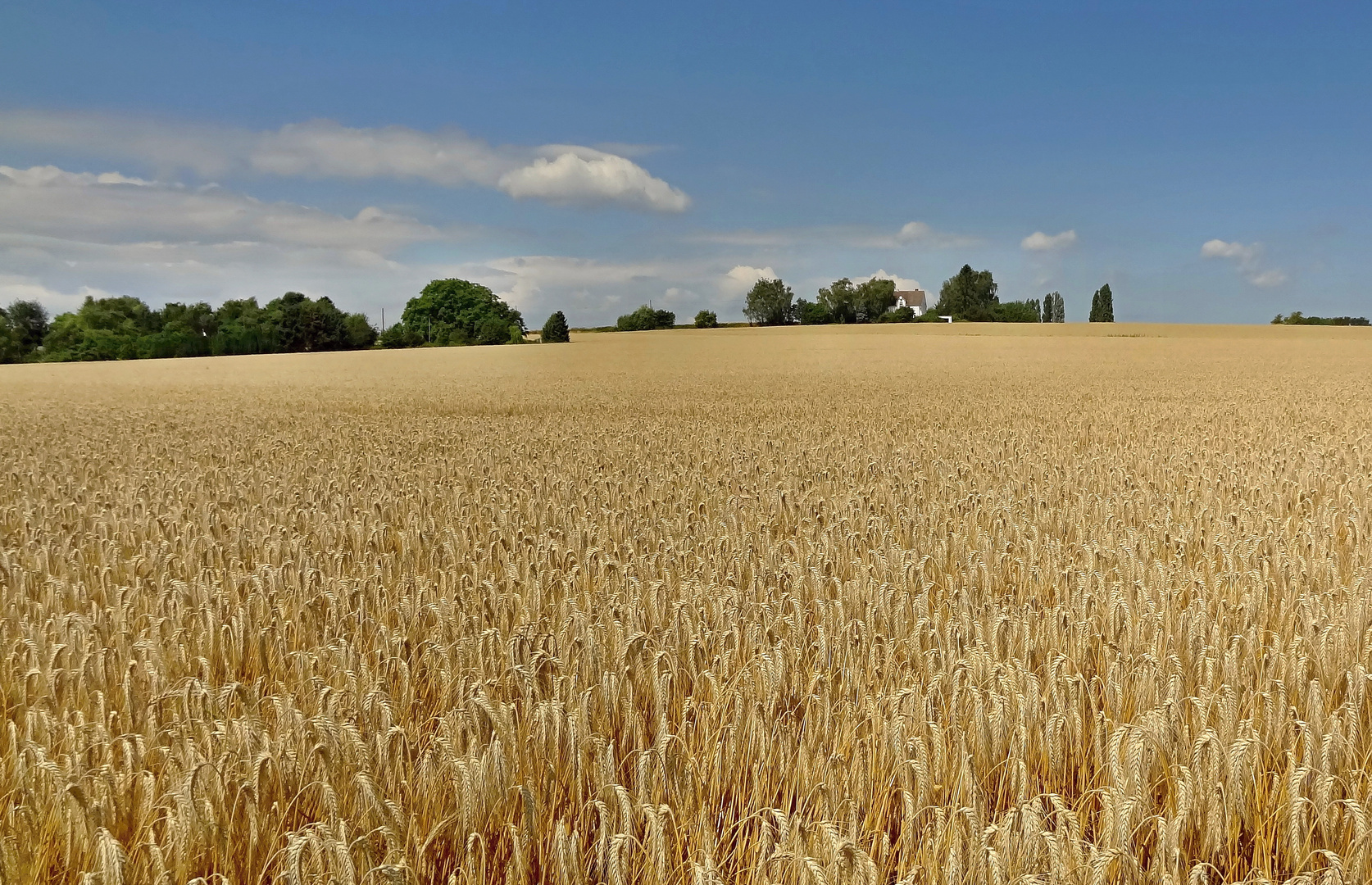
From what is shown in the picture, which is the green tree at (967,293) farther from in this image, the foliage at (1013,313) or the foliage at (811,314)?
the foliage at (811,314)

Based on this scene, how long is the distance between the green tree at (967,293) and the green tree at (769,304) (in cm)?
2437

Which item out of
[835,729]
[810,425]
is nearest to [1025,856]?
[835,729]

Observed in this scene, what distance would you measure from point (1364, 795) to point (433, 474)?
6971 mm

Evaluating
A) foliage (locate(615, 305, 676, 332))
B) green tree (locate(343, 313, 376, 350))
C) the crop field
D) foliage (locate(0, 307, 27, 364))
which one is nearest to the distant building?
foliage (locate(615, 305, 676, 332))

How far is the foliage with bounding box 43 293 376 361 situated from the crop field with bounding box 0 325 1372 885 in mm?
69621

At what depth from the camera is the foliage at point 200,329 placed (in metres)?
69.4

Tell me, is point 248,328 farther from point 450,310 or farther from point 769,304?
point 769,304

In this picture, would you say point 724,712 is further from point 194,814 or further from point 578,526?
point 578,526

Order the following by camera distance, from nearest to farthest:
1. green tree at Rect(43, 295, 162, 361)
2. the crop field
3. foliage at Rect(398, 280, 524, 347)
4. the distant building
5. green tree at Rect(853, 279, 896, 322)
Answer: the crop field → green tree at Rect(43, 295, 162, 361) → foliage at Rect(398, 280, 524, 347) → green tree at Rect(853, 279, 896, 322) → the distant building

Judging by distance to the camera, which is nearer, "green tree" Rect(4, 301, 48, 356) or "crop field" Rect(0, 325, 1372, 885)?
"crop field" Rect(0, 325, 1372, 885)

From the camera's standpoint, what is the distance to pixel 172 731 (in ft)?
8.29

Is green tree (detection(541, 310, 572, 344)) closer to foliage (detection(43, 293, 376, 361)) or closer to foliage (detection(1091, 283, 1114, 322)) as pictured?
foliage (detection(43, 293, 376, 361))

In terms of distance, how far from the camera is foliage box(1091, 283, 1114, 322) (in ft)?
405

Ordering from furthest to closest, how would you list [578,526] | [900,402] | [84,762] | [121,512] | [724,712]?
[900,402], [121,512], [578,526], [724,712], [84,762]
